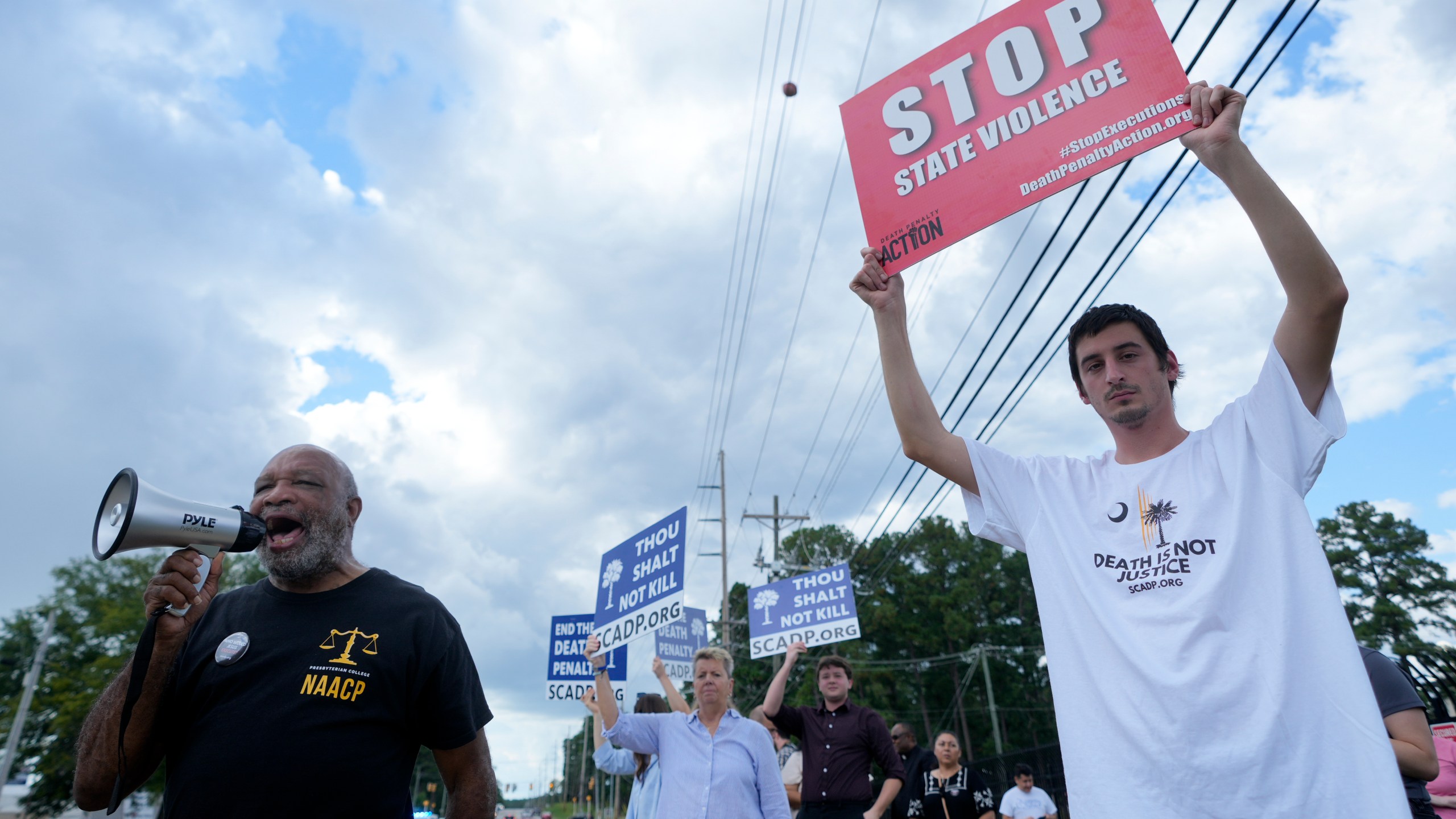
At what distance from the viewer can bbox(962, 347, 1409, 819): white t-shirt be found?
1.56 metres

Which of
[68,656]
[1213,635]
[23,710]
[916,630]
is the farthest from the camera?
[916,630]

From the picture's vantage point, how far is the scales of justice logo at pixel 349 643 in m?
2.54

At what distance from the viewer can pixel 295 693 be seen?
2443 millimetres

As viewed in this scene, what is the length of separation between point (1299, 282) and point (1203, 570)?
0.68 meters

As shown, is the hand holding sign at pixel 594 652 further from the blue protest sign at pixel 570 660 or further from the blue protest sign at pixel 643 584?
the blue protest sign at pixel 570 660

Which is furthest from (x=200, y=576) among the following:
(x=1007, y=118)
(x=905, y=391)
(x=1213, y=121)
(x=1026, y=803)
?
(x=1026, y=803)

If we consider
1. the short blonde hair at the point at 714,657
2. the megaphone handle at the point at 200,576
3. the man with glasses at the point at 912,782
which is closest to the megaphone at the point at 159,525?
the megaphone handle at the point at 200,576

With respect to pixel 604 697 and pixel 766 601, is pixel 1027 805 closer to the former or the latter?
pixel 766 601

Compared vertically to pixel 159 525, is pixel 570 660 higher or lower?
higher

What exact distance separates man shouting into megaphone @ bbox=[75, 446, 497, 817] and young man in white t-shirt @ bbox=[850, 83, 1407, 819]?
5.82 ft

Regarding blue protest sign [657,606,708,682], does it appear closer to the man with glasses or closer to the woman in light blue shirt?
the man with glasses

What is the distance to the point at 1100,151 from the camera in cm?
257

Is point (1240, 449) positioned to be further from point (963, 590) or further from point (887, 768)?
point (963, 590)

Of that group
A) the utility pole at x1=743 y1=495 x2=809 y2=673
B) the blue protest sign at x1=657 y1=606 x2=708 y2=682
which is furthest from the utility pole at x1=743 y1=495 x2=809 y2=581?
the blue protest sign at x1=657 y1=606 x2=708 y2=682
